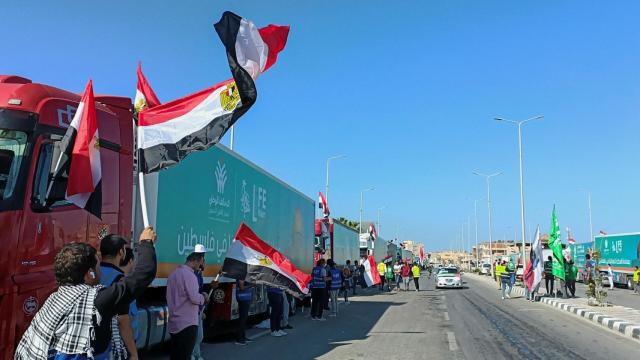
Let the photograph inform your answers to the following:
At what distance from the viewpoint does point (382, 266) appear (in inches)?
1246

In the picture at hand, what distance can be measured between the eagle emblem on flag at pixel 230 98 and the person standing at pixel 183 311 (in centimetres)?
208

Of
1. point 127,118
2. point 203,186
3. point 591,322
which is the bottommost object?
point 591,322

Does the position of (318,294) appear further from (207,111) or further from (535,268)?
(535,268)

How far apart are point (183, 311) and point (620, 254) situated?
122ft

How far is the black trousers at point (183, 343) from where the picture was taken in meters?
6.30

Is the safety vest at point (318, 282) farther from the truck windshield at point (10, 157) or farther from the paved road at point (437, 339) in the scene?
the truck windshield at point (10, 157)

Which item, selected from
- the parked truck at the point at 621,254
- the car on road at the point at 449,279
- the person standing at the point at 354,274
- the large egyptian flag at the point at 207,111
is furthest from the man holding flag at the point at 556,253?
the large egyptian flag at the point at 207,111

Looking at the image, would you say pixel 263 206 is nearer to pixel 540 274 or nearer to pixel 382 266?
pixel 540 274

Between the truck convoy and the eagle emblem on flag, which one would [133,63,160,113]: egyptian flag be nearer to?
the eagle emblem on flag

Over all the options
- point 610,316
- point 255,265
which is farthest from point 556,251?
point 255,265

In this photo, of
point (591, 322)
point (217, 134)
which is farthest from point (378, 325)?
point (217, 134)

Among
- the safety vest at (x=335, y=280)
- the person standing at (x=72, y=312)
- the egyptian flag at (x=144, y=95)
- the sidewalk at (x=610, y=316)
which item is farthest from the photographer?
the safety vest at (x=335, y=280)

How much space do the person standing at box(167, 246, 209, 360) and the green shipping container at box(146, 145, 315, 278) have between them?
5.68 ft

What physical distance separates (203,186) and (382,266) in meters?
23.1
